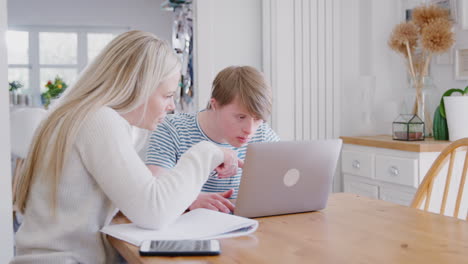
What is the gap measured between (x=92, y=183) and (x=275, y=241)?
433 millimetres

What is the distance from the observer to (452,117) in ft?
9.14

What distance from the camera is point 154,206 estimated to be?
3.93 ft

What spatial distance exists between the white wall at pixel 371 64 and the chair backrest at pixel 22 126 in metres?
2.15

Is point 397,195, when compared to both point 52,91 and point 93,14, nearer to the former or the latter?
point 52,91

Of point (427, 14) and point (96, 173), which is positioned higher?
point (427, 14)

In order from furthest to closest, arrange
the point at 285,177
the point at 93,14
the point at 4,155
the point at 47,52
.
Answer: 1. the point at 93,14
2. the point at 47,52
3. the point at 4,155
4. the point at 285,177

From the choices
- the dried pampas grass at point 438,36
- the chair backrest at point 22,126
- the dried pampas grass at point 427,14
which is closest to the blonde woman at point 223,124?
the dried pampas grass at point 438,36

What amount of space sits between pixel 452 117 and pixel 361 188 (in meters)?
0.63

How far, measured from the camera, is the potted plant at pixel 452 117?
276 centimetres

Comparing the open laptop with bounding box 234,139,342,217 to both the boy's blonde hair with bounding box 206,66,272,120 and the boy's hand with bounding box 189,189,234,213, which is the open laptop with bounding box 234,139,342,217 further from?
the boy's blonde hair with bounding box 206,66,272,120

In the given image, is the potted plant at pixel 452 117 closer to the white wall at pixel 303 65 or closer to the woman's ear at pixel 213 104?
the white wall at pixel 303 65

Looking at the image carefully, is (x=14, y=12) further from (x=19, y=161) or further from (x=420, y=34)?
(x=420, y=34)

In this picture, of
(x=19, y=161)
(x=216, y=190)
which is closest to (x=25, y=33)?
(x=19, y=161)

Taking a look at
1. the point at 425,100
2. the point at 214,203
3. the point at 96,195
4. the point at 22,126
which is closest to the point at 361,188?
the point at 425,100
